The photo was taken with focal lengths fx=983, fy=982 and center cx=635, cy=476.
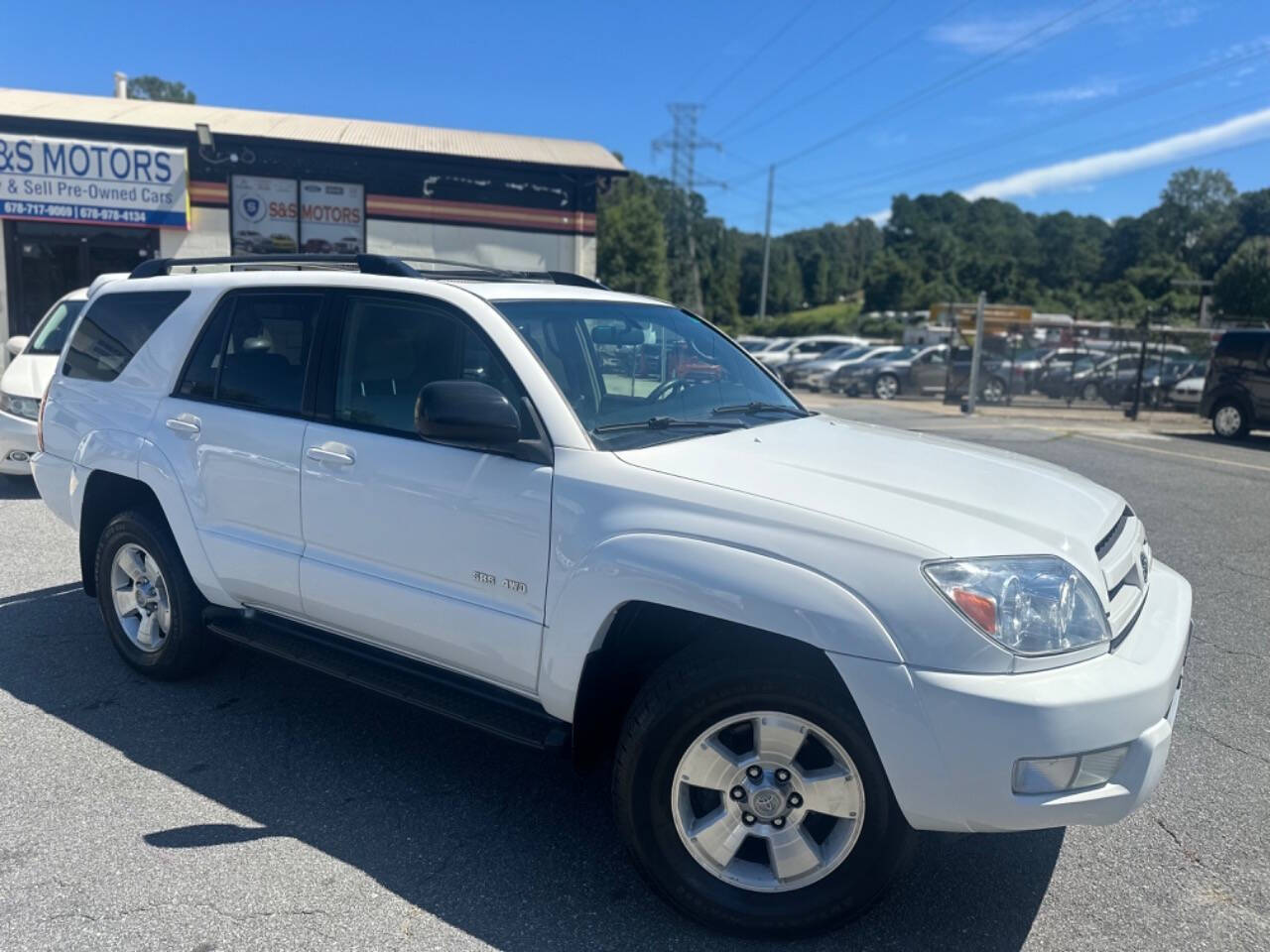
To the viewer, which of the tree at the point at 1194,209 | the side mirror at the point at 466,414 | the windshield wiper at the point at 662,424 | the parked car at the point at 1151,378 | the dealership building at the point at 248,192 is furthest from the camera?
the tree at the point at 1194,209

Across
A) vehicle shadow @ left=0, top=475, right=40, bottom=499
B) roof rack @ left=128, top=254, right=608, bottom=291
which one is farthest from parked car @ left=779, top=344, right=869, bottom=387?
roof rack @ left=128, top=254, right=608, bottom=291

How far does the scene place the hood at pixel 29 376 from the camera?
27.8 feet

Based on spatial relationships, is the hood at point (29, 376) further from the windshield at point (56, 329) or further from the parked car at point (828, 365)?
the parked car at point (828, 365)

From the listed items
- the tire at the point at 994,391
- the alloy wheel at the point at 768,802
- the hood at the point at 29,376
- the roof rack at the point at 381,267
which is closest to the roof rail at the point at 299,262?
the roof rack at the point at 381,267

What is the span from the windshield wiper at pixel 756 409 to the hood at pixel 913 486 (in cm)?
16

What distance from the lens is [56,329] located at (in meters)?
9.49

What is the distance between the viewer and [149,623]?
4.59 meters

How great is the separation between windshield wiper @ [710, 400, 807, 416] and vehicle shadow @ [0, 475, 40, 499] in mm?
7431

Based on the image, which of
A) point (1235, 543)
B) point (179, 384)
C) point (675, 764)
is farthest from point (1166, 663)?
point (1235, 543)

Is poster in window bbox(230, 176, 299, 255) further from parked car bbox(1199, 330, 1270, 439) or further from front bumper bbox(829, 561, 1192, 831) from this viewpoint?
front bumper bbox(829, 561, 1192, 831)

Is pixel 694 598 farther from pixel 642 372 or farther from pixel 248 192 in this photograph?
pixel 248 192

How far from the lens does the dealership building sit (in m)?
17.7

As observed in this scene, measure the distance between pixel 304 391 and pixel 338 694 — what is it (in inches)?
59.6

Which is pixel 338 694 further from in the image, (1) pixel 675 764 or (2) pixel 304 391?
(1) pixel 675 764
